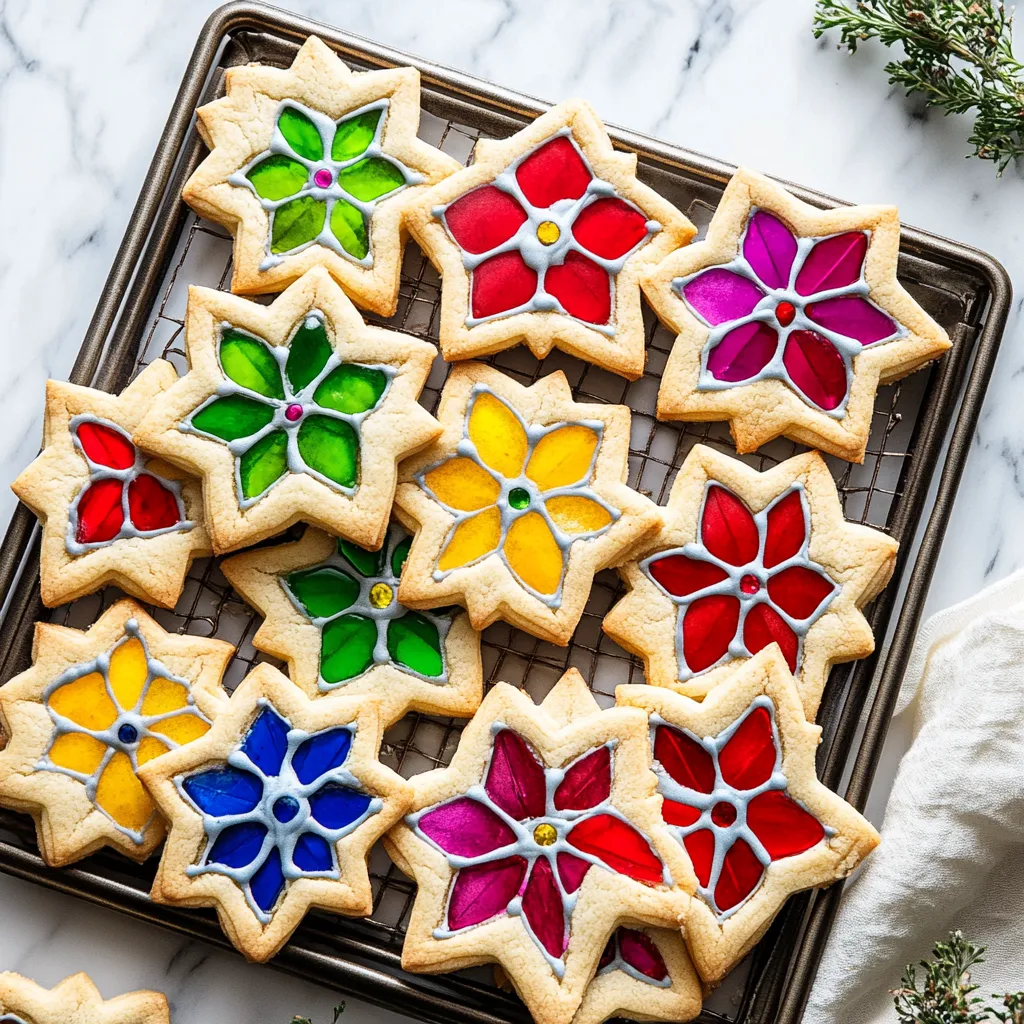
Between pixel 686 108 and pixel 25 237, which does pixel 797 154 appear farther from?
pixel 25 237

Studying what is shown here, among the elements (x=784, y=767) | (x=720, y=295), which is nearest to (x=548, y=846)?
(x=784, y=767)

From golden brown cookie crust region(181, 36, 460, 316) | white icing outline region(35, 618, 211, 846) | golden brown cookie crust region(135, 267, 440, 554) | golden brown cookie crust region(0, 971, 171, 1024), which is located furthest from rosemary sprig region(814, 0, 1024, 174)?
golden brown cookie crust region(0, 971, 171, 1024)

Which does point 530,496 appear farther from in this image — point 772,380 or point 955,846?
point 955,846

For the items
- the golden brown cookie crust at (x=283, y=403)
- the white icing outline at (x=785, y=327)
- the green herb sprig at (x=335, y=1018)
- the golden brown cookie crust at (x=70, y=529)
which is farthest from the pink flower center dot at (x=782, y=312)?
the green herb sprig at (x=335, y=1018)

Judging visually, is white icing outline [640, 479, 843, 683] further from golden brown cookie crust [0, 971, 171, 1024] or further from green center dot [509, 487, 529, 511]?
golden brown cookie crust [0, 971, 171, 1024]

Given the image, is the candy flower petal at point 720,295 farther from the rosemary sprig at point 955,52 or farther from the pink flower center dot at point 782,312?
the rosemary sprig at point 955,52

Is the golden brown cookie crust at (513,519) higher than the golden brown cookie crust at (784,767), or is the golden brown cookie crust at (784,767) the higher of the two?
the golden brown cookie crust at (513,519)

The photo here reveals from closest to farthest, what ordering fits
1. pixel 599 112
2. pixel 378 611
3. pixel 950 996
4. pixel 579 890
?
pixel 950 996
pixel 579 890
pixel 378 611
pixel 599 112
